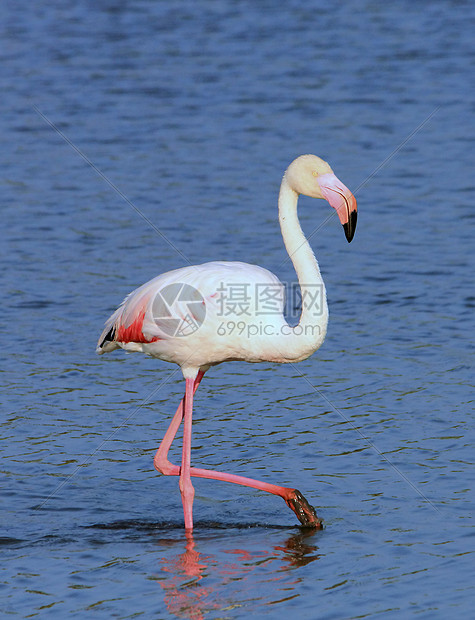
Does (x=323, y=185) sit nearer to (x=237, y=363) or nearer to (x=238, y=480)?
(x=238, y=480)

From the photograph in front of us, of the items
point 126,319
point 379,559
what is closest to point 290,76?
point 126,319

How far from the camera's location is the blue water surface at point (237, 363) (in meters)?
5.98

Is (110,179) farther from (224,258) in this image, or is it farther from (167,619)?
(167,619)

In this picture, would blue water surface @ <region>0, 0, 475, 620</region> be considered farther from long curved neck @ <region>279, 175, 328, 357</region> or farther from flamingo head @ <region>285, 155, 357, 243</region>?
flamingo head @ <region>285, 155, 357, 243</region>

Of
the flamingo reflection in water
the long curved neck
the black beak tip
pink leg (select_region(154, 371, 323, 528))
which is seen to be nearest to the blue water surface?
the flamingo reflection in water

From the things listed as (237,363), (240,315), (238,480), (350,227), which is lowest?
(238,480)

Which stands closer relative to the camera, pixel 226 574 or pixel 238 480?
pixel 226 574

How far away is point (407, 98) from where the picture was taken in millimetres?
15891

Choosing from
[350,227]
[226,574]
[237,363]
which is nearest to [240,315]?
[350,227]

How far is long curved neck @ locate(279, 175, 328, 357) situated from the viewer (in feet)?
20.2

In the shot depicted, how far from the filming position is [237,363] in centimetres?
909

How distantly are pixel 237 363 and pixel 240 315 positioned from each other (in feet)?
8.98

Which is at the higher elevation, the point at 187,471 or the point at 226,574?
the point at 187,471

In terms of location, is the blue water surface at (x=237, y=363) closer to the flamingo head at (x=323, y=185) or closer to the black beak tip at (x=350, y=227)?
the black beak tip at (x=350, y=227)
